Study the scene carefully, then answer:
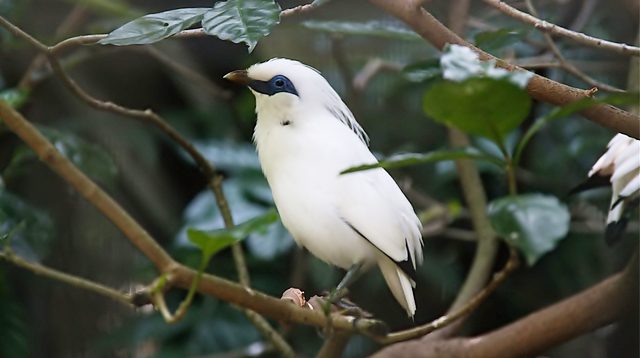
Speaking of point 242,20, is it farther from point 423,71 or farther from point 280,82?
point 423,71

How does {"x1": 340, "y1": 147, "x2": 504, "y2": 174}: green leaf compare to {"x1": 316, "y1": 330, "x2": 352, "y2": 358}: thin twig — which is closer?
{"x1": 340, "y1": 147, "x2": 504, "y2": 174}: green leaf

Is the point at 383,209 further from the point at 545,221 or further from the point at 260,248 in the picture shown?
the point at 260,248

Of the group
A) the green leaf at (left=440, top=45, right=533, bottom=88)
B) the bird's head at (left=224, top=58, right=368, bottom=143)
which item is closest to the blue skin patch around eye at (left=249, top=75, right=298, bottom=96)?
the bird's head at (left=224, top=58, right=368, bottom=143)

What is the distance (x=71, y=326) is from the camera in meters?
1.83

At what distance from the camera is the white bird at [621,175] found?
1023mm

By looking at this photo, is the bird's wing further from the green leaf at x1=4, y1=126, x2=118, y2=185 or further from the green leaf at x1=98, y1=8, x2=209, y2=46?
the green leaf at x1=4, y1=126, x2=118, y2=185

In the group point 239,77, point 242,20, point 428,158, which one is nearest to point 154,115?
point 239,77

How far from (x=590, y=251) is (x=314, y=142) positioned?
0.90m

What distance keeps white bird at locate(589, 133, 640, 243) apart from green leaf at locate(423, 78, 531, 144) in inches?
15.9

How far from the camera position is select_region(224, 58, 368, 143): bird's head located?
0.96 meters

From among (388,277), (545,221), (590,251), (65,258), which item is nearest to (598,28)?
(590,251)

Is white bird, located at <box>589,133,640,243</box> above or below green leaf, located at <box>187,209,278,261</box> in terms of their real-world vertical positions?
below

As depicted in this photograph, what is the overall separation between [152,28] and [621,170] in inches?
21.4

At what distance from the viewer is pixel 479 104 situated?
2.09 feet
